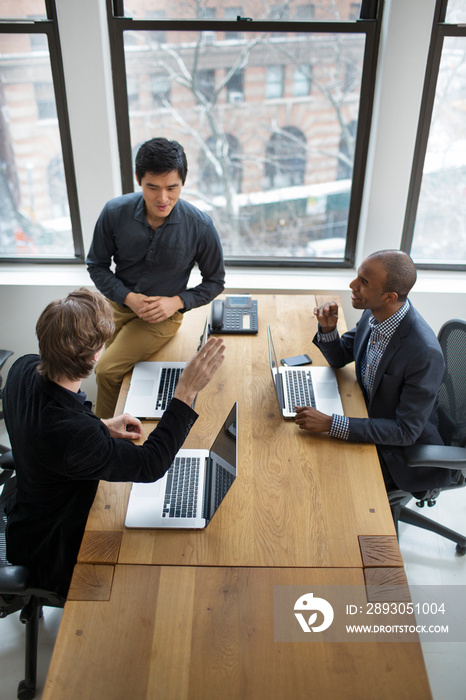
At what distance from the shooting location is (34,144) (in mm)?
3146

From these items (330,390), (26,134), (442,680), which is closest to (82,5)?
(26,134)

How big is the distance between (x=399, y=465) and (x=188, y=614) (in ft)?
3.35

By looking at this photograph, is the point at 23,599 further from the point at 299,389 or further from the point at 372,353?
the point at 372,353

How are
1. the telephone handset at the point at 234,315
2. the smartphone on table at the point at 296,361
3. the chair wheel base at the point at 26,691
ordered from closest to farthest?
the chair wheel base at the point at 26,691 → the smartphone on table at the point at 296,361 → the telephone handset at the point at 234,315

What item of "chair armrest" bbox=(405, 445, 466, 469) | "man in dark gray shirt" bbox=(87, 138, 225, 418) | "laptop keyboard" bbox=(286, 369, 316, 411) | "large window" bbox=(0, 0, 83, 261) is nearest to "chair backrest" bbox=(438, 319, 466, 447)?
"chair armrest" bbox=(405, 445, 466, 469)

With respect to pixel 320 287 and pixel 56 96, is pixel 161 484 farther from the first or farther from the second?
pixel 56 96

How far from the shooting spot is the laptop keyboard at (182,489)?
1.69m

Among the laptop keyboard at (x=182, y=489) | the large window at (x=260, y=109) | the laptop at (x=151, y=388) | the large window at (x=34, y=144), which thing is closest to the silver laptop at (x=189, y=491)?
the laptop keyboard at (x=182, y=489)

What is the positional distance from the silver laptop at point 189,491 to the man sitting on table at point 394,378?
0.37 meters

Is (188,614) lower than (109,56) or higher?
lower

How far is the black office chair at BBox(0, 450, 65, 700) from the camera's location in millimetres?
1626

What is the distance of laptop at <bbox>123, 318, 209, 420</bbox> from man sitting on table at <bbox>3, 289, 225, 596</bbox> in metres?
0.33

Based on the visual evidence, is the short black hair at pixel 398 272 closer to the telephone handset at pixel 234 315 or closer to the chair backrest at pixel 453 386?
the chair backrest at pixel 453 386

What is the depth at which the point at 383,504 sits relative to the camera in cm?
174
